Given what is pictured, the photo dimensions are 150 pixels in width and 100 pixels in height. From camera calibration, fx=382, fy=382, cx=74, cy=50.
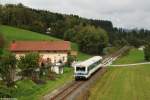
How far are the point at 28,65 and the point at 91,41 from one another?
6775 centimetres

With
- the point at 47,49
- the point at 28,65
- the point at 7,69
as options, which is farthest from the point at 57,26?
the point at 7,69

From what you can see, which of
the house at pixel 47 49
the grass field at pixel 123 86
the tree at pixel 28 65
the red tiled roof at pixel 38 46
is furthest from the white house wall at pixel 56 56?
the tree at pixel 28 65

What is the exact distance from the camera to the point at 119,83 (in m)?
54.6

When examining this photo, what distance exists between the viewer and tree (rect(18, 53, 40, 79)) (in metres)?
51.6

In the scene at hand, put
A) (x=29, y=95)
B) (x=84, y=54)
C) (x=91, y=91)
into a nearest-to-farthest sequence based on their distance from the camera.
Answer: (x=29, y=95) < (x=91, y=91) < (x=84, y=54)

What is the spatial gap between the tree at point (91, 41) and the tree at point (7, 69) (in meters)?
69.8

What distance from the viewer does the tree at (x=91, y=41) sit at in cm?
11800

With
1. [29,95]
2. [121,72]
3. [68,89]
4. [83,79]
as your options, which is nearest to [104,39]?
[121,72]

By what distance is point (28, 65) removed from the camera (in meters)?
52.2

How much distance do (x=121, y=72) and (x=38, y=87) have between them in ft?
88.2

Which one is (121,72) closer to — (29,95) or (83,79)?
(83,79)

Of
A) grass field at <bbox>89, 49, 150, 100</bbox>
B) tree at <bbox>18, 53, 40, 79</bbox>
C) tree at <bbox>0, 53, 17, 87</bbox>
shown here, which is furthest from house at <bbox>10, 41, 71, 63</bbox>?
tree at <bbox>0, 53, 17, 87</bbox>

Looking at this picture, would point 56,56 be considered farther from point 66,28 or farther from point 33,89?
point 66,28

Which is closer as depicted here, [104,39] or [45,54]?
[45,54]
